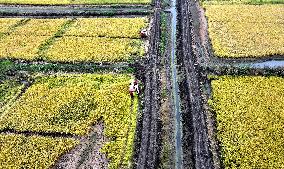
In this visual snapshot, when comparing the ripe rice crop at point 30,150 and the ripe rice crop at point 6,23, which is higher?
the ripe rice crop at point 6,23

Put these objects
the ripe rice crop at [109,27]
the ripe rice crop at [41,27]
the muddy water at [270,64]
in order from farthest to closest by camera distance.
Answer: the ripe rice crop at [41,27] → the ripe rice crop at [109,27] → the muddy water at [270,64]

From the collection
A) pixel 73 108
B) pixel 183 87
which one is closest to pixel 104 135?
pixel 73 108

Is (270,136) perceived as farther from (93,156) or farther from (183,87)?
(93,156)

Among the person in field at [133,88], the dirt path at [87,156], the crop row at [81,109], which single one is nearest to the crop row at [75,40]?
the crop row at [81,109]

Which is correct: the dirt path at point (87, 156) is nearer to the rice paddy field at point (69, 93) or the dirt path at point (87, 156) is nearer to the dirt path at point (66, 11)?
the rice paddy field at point (69, 93)

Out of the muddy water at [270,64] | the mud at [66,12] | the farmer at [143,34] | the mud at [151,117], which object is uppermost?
the mud at [66,12]

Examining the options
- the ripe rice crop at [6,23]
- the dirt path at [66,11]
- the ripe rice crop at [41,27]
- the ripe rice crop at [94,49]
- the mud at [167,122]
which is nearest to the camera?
the mud at [167,122]

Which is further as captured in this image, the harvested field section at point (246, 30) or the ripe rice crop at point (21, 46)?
the ripe rice crop at point (21, 46)
